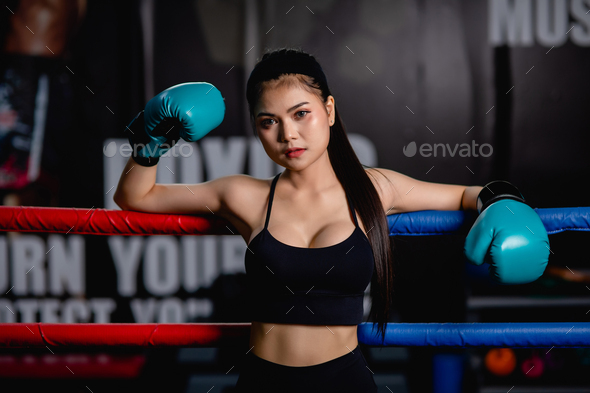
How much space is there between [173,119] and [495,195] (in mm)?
641

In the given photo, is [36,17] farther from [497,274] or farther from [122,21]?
[497,274]

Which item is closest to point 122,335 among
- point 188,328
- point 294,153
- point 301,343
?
point 188,328

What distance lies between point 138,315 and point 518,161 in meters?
2.17

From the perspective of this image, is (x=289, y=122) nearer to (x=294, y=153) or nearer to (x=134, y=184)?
(x=294, y=153)

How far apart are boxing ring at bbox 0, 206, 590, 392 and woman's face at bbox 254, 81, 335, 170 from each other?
0.21 m

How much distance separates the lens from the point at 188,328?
2.80 ft

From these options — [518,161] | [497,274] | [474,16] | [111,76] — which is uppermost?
[474,16]

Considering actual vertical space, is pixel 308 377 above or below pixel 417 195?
below

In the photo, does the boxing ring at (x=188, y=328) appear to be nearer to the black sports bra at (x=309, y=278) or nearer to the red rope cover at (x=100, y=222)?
the red rope cover at (x=100, y=222)

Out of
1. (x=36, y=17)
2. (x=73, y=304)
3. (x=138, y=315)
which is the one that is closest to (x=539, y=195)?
(x=138, y=315)

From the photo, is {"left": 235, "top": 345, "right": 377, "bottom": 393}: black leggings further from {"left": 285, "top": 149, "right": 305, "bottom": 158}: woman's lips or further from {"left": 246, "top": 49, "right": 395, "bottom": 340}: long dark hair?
{"left": 285, "top": 149, "right": 305, "bottom": 158}: woman's lips

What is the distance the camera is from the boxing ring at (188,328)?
2.71 feet

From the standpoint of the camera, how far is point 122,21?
7.09ft

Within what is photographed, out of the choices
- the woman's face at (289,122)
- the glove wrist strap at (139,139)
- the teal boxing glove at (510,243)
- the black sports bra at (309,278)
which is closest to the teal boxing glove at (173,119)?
the glove wrist strap at (139,139)
